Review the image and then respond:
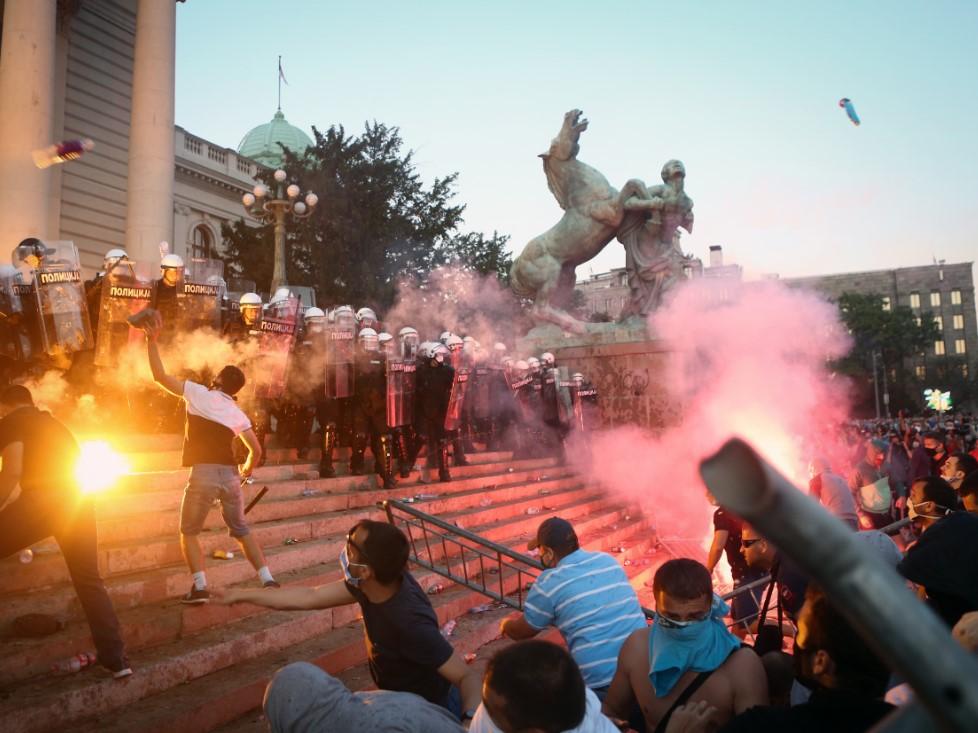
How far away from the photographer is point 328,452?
31.0ft

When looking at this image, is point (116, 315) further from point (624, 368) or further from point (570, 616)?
point (624, 368)

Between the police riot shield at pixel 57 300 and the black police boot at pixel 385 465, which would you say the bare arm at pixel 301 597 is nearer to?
the police riot shield at pixel 57 300

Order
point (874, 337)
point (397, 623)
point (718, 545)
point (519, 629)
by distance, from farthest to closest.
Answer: point (874, 337) < point (718, 545) < point (519, 629) < point (397, 623)

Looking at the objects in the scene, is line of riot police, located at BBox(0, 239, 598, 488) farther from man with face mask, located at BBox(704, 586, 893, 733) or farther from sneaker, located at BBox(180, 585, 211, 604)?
man with face mask, located at BBox(704, 586, 893, 733)

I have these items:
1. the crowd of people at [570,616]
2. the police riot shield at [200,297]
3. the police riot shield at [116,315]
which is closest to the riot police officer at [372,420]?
the police riot shield at [200,297]

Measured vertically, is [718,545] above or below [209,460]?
below

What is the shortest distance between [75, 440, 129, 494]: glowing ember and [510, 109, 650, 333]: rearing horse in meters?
12.3

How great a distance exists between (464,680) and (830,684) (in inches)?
65.6

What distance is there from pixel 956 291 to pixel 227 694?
320 ft

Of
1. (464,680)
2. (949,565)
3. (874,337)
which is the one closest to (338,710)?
(464,680)

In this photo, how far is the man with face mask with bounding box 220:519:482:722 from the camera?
3.27m

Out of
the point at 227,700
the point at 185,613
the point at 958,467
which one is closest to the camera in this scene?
the point at 227,700

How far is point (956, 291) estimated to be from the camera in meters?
83.6

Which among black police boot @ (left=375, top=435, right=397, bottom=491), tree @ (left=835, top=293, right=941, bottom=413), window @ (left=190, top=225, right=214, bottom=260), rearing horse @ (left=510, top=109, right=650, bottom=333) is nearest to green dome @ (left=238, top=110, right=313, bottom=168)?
window @ (left=190, top=225, right=214, bottom=260)
